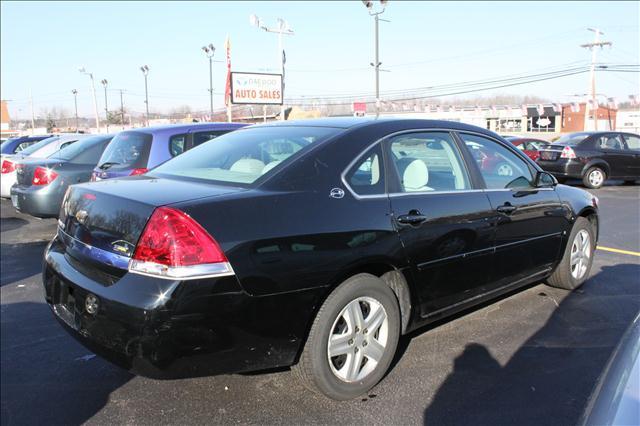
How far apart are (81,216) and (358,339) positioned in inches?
68.4

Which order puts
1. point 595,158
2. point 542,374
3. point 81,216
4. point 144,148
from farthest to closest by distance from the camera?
point 595,158, point 144,148, point 542,374, point 81,216

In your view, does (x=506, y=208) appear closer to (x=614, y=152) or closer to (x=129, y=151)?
(x=129, y=151)

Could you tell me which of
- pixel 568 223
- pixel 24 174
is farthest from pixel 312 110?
pixel 568 223

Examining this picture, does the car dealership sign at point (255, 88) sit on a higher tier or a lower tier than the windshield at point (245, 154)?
higher

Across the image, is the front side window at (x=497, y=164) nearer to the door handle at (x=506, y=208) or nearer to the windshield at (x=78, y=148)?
the door handle at (x=506, y=208)

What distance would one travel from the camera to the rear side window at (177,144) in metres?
6.40

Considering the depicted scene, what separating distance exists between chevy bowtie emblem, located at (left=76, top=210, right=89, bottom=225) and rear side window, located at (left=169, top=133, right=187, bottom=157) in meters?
3.57

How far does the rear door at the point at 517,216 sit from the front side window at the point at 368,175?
3.34 ft

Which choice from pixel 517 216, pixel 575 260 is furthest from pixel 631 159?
pixel 517 216

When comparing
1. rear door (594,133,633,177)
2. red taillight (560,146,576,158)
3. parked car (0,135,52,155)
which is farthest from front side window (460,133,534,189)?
parked car (0,135,52,155)

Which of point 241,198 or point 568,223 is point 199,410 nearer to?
point 241,198

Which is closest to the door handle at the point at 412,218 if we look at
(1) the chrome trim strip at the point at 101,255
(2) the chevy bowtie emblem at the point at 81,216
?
(1) the chrome trim strip at the point at 101,255

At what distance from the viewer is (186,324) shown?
234cm

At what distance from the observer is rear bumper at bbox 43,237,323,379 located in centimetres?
233
